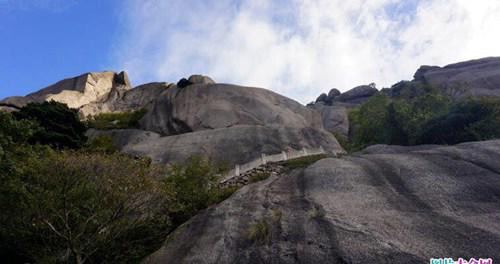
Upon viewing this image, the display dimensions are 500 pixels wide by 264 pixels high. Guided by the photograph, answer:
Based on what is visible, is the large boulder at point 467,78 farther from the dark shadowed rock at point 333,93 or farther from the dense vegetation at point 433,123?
the dark shadowed rock at point 333,93

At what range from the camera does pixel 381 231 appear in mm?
9312

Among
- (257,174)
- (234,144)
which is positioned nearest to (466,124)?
(257,174)

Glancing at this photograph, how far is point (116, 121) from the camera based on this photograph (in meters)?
33.4

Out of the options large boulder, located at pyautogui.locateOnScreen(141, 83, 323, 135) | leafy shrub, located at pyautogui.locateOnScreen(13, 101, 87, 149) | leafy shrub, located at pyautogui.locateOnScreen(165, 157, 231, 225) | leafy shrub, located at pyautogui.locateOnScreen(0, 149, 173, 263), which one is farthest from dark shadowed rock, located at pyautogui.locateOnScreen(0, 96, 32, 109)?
leafy shrub, located at pyautogui.locateOnScreen(0, 149, 173, 263)

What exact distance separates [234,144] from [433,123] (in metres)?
10.4

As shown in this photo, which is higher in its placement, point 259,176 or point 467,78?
point 467,78

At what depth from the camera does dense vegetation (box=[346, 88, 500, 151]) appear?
21562 mm

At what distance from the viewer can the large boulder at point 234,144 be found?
20844mm

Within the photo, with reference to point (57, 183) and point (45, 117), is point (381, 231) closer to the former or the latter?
point (57, 183)

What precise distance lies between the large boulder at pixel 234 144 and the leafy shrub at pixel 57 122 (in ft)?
8.42

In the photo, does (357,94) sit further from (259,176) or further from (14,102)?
(259,176)

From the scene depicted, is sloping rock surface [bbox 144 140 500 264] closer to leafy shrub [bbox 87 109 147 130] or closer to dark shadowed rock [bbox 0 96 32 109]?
leafy shrub [bbox 87 109 147 130]

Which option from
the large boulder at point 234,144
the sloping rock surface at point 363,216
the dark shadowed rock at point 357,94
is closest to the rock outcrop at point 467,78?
the dark shadowed rock at point 357,94

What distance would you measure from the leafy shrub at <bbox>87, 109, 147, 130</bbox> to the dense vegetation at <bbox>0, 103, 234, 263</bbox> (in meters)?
18.3
